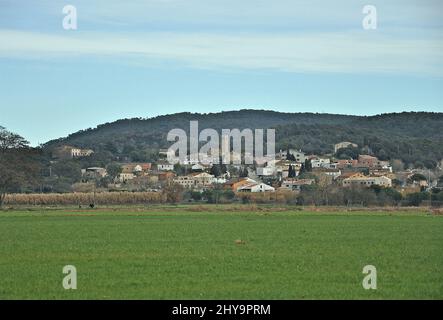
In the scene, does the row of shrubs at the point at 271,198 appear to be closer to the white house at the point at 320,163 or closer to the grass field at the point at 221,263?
the grass field at the point at 221,263

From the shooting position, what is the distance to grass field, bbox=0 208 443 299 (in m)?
20.8

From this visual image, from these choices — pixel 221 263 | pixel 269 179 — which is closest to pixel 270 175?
pixel 269 179

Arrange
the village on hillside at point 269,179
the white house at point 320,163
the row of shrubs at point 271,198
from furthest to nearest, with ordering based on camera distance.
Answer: the white house at point 320,163 < the village on hillside at point 269,179 < the row of shrubs at point 271,198

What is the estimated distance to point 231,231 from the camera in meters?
42.9

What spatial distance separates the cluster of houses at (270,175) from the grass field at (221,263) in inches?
3557

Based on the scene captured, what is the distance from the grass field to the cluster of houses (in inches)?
3557

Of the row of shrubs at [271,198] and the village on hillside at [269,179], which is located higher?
the village on hillside at [269,179]

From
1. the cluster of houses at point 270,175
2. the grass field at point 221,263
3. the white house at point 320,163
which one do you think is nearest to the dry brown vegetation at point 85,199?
the cluster of houses at point 270,175

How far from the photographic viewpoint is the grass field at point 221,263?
68.3 feet

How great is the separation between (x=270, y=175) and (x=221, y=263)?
14944cm

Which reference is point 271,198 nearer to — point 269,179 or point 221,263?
point 269,179
